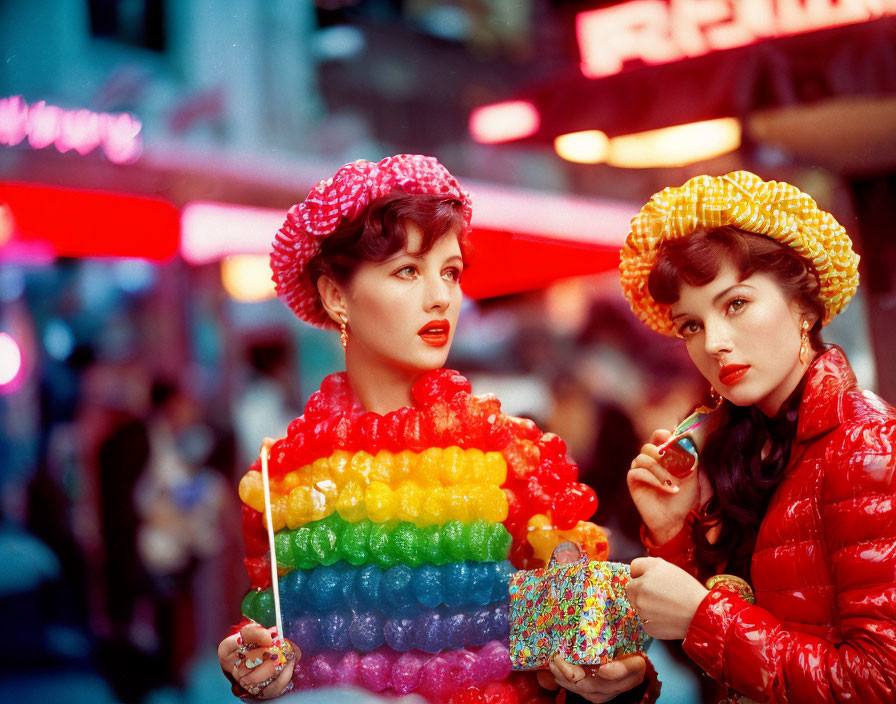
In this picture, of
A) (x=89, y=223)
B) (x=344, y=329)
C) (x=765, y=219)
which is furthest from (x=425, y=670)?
(x=89, y=223)

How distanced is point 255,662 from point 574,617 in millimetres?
637

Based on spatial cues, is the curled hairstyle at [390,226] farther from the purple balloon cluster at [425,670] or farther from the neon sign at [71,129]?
the neon sign at [71,129]

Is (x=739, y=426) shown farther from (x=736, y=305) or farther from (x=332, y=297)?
(x=332, y=297)

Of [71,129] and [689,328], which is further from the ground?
[71,129]

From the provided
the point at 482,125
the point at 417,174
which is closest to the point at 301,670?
the point at 417,174

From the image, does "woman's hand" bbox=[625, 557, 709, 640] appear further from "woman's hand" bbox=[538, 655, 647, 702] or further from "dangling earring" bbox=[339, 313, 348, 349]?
"dangling earring" bbox=[339, 313, 348, 349]

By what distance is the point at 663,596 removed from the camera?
1.58 metres

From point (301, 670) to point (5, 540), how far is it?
4289 mm

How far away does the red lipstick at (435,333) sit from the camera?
6.25 ft

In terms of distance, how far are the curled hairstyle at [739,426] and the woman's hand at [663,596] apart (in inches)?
8.0

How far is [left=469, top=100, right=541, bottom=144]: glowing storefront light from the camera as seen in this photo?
336cm


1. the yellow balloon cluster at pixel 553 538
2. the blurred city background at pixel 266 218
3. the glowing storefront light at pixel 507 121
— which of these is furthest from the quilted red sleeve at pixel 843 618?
the glowing storefront light at pixel 507 121

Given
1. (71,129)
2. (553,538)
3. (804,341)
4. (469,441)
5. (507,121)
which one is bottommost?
(553,538)

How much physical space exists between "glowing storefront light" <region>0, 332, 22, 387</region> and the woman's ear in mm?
5521
